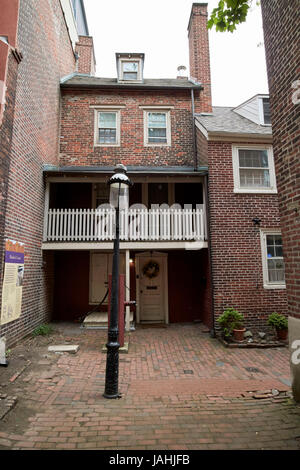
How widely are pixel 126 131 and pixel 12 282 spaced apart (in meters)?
7.03

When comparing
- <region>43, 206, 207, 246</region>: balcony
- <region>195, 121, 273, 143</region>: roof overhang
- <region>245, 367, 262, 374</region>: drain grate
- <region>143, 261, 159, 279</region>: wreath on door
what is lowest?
<region>245, 367, 262, 374</region>: drain grate

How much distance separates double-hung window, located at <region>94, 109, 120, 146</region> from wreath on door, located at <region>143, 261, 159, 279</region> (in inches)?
192

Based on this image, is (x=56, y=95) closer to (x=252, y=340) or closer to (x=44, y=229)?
(x=44, y=229)

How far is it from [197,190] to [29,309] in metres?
7.03

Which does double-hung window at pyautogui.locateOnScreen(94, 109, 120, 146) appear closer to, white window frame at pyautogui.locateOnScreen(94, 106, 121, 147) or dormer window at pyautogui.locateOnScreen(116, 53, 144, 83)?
white window frame at pyautogui.locateOnScreen(94, 106, 121, 147)

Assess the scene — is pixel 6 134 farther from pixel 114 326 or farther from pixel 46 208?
pixel 114 326

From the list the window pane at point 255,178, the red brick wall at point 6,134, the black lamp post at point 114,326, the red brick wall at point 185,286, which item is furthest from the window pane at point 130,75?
the black lamp post at point 114,326

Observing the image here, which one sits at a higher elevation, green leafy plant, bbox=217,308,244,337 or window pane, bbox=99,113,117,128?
window pane, bbox=99,113,117,128

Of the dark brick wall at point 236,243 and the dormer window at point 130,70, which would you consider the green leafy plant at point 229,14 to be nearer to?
the dark brick wall at point 236,243

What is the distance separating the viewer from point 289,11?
152 inches

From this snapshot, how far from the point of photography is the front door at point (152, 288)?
31.0 ft

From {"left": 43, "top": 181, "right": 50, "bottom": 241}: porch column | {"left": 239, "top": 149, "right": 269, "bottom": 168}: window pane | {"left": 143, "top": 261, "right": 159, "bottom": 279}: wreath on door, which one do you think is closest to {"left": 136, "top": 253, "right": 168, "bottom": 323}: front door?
{"left": 143, "top": 261, "right": 159, "bottom": 279}: wreath on door

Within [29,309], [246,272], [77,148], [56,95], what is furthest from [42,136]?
[246,272]

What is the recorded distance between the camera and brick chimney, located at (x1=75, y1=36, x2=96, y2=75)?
1198 cm
